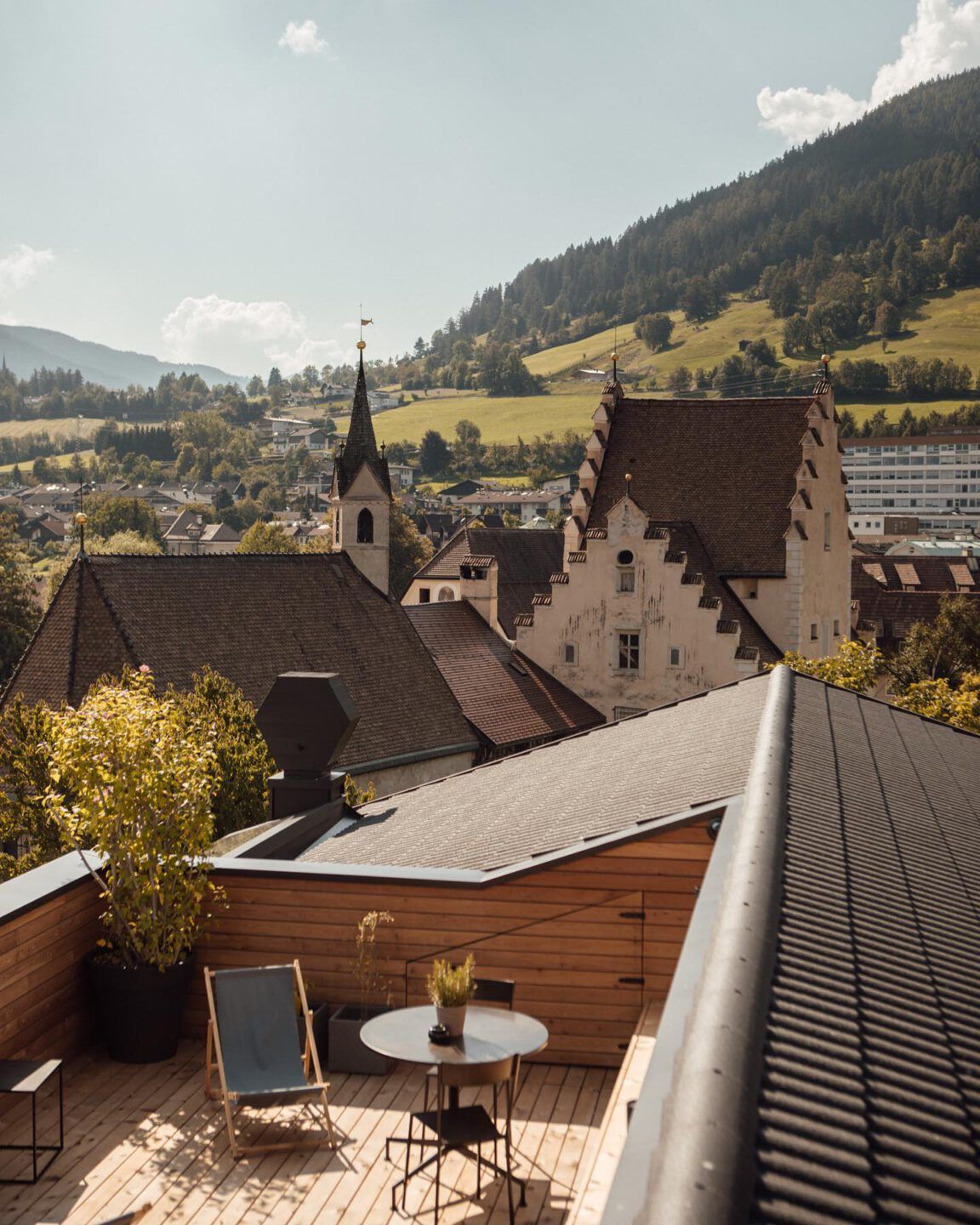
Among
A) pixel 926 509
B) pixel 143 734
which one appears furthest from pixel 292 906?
pixel 926 509

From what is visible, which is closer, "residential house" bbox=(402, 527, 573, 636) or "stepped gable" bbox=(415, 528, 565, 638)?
"residential house" bbox=(402, 527, 573, 636)

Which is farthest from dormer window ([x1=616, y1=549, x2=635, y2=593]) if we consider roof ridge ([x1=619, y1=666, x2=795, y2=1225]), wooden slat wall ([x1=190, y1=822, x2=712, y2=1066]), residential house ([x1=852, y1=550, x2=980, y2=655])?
roof ridge ([x1=619, y1=666, x2=795, y2=1225])

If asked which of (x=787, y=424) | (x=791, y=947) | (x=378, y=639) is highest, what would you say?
(x=787, y=424)

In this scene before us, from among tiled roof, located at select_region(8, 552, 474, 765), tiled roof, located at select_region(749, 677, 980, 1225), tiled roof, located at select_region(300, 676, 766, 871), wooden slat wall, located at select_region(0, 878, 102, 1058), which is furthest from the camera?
tiled roof, located at select_region(8, 552, 474, 765)

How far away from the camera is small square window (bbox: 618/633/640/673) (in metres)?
39.3

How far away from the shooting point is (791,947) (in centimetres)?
404

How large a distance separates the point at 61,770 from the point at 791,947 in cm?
641

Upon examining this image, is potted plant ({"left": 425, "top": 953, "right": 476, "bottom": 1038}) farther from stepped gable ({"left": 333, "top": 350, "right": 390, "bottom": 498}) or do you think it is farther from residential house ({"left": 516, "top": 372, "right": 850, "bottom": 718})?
stepped gable ({"left": 333, "top": 350, "right": 390, "bottom": 498})

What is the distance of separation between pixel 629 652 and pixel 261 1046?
32041 mm

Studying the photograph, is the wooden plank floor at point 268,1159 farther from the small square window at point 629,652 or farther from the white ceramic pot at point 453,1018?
the small square window at point 629,652

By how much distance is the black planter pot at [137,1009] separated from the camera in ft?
28.0

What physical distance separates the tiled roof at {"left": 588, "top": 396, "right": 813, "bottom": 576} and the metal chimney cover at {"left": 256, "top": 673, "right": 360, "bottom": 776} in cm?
2888

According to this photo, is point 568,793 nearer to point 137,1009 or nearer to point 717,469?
point 137,1009

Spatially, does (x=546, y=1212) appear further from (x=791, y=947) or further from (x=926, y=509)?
(x=926, y=509)
